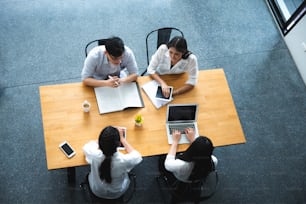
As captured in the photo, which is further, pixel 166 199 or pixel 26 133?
pixel 26 133

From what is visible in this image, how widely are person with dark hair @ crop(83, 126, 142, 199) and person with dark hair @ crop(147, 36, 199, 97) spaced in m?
0.70

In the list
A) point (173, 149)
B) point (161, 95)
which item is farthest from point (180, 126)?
point (161, 95)

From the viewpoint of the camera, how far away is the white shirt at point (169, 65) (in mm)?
3143

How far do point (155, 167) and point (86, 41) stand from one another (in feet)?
5.89

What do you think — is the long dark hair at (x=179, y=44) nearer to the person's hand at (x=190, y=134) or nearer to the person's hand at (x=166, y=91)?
the person's hand at (x=166, y=91)

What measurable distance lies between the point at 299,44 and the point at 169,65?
2101 mm

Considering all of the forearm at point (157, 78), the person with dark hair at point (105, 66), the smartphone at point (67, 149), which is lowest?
the smartphone at point (67, 149)

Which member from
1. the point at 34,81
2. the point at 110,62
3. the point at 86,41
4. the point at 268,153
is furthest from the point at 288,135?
the point at 34,81

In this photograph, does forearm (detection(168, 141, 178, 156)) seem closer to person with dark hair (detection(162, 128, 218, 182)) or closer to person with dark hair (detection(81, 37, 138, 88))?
person with dark hair (detection(162, 128, 218, 182))

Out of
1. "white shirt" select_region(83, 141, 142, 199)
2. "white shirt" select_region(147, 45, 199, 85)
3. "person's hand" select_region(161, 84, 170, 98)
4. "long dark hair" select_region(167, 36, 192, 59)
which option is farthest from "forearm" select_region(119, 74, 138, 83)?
"white shirt" select_region(83, 141, 142, 199)

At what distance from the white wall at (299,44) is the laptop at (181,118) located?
85.2 inches

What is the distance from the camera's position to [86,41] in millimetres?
4332

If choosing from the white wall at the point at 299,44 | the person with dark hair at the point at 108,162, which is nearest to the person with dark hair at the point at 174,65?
the person with dark hair at the point at 108,162

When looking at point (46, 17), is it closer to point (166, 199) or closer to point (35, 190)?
point (35, 190)
